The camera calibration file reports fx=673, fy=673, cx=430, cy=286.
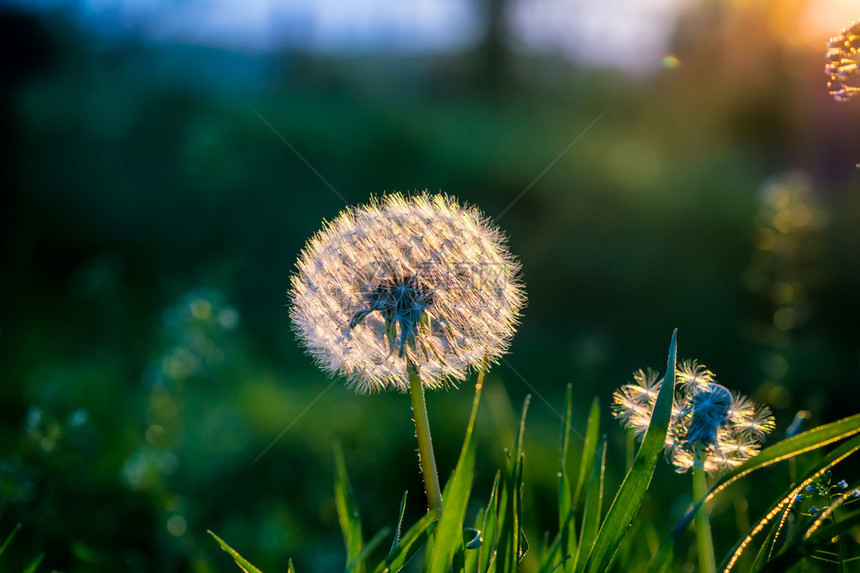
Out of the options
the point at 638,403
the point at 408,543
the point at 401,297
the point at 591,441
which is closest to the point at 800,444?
the point at 638,403

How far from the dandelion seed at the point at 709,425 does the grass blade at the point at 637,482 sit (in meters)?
0.09

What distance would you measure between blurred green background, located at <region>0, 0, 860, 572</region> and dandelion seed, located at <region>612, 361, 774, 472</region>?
3.16 ft

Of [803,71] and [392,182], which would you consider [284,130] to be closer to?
[392,182]

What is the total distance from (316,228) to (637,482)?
20.7 ft

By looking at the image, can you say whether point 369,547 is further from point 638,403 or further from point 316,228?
point 316,228

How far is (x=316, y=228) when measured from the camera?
24.0 feet

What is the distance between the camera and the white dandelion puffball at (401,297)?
1.56 metres

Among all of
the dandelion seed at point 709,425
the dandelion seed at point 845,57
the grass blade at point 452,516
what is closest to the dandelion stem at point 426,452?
the grass blade at point 452,516

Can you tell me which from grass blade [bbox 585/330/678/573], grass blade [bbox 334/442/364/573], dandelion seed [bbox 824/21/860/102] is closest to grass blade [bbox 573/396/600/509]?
grass blade [bbox 585/330/678/573]

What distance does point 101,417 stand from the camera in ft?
13.5

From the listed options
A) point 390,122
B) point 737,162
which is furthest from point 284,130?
point 737,162

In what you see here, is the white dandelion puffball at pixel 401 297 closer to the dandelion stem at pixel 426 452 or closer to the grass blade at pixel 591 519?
the dandelion stem at pixel 426 452

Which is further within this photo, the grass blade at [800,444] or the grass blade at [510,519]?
the grass blade at [510,519]

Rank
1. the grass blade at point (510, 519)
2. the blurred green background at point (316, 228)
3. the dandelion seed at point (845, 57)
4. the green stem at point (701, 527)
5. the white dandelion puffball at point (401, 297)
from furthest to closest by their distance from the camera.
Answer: the blurred green background at point (316, 228) → the white dandelion puffball at point (401, 297) → the grass blade at point (510, 519) → the green stem at point (701, 527) → the dandelion seed at point (845, 57)
